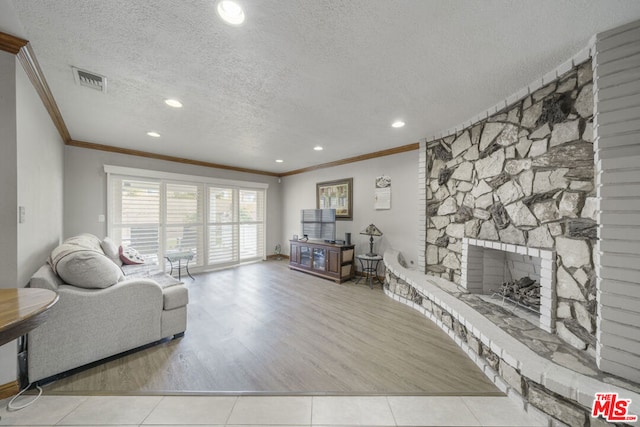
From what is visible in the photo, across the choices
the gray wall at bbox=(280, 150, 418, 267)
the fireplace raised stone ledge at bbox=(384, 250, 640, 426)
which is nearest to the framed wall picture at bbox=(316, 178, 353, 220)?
the gray wall at bbox=(280, 150, 418, 267)

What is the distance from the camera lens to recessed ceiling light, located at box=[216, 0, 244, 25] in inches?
49.2

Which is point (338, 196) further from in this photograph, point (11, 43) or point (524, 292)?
point (11, 43)

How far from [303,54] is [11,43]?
1948 millimetres

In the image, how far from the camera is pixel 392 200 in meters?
4.27

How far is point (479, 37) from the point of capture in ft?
4.97

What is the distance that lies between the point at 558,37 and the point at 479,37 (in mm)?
538

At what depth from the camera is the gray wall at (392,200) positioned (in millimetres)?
3969


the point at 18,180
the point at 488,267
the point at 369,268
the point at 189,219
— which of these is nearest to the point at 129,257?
the point at 189,219

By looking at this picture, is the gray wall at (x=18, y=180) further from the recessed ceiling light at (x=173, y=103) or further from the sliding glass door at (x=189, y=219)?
the sliding glass door at (x=189, y=219)

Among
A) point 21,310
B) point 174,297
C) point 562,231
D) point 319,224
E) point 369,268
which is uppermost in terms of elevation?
point 562,231

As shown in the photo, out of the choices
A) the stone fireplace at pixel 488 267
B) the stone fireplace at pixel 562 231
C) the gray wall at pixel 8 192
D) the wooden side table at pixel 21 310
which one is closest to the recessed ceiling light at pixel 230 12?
the gray wall at pixel 8 192

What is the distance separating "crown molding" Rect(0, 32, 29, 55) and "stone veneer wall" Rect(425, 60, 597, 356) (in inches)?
157

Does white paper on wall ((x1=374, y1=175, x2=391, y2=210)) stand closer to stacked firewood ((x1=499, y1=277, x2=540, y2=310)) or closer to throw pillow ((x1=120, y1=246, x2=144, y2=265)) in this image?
stacked firewood ((x1=499, y1=277, x2=540, y2=310))

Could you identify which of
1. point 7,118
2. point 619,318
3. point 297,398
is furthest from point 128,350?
point 619,318
